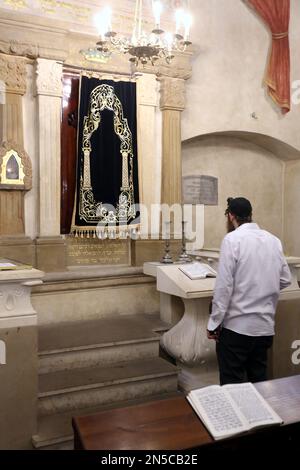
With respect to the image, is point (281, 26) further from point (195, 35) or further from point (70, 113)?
point (70, 113)

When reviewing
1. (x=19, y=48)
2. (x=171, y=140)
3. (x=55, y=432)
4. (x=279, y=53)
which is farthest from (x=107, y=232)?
(x=279, y=53)

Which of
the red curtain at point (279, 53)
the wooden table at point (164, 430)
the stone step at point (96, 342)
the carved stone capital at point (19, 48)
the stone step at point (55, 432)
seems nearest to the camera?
the wooden table at point (164, 430)

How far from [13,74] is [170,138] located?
199 centimetres

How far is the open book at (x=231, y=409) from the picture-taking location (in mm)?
1911

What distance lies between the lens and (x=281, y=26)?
249 inches

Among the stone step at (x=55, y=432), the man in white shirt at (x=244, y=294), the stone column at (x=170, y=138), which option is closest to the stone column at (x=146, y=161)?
the stone column at (x=170, y=138)

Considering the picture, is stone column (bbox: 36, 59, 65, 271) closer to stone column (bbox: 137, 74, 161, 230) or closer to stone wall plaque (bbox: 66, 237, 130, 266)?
stone wall plaque (bbox: 66, 237, 130, 266)

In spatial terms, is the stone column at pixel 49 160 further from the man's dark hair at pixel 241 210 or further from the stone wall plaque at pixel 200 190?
the man's dark hair at pixel 241 210


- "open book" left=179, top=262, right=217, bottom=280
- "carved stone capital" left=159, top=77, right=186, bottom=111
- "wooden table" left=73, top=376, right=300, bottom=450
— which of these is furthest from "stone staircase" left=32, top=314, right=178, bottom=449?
"carved stone capital" left=159, top=77, right=186, bottom=111

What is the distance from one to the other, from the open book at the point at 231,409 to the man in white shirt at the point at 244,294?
2.51 ft

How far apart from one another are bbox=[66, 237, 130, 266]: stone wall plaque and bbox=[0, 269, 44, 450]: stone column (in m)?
2.14

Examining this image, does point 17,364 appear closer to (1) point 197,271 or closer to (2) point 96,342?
(2) point 96,342

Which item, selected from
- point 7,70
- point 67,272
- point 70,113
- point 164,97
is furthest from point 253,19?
point 67,272

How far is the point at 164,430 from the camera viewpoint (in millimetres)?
1952
